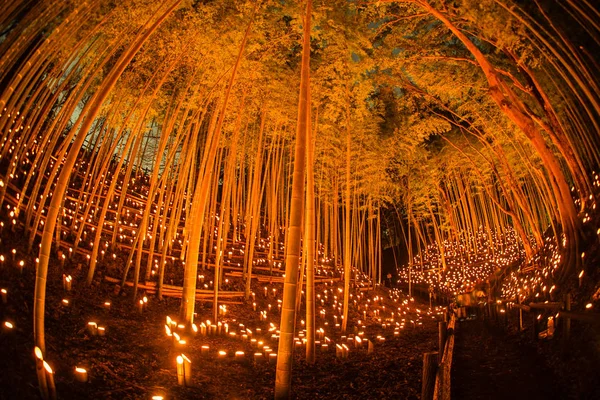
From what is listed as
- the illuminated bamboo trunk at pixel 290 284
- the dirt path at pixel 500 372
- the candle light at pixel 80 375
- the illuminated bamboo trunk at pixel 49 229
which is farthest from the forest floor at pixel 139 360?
the illuminated bamboo trunk at pixel 290 284

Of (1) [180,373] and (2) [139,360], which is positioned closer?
(1) [180,373]

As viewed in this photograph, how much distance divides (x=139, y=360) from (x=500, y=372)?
369cm

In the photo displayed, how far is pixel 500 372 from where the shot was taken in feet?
12.4

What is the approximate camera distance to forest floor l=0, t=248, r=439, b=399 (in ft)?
8.63

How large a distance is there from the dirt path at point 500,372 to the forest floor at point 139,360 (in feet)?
1.47

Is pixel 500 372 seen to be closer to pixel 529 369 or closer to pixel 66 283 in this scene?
pixel 529 369

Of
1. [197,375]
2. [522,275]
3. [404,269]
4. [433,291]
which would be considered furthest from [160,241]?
[404,269]

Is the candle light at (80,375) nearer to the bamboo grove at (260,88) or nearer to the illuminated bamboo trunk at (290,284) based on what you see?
the bamboo grove at (260,88)

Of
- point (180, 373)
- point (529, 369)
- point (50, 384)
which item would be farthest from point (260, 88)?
point (529, 369)

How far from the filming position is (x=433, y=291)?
50.3 ft

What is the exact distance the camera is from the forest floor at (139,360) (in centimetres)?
263

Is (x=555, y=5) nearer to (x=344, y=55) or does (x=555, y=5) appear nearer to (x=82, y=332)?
(x=344, y=55)

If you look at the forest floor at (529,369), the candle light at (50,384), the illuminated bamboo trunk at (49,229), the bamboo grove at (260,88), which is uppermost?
the bamboo grove at (260,88)

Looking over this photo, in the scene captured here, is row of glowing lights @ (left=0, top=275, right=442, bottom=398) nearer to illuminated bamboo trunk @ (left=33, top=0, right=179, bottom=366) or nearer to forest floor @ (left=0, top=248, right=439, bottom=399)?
forest floor @ (left=0, top=248, right=439, bottom=399)
